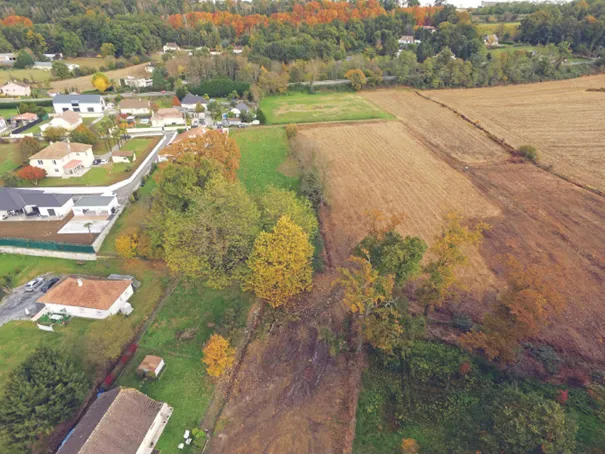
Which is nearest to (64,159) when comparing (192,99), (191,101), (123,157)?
(123,157)

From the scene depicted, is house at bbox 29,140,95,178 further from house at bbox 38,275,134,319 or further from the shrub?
the shrub

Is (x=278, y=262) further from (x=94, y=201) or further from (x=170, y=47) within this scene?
(x=170, y=47)

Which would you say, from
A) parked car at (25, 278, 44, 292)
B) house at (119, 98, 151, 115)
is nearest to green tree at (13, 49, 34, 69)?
house at (119, 98, 151, 115)

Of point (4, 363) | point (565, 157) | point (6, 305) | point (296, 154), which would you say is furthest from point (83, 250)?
point (565, 157)

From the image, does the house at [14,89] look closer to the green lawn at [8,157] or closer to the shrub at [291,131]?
the green lawn at [8,157]

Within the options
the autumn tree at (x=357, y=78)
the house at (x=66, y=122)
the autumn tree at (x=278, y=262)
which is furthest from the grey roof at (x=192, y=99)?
the autumn tree at (x=278, y=262)

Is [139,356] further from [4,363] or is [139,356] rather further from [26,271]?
[26,271]
